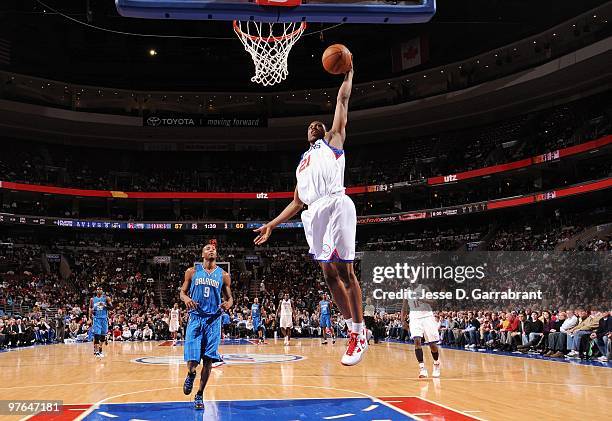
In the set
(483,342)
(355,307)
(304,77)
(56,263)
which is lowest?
(483,342)

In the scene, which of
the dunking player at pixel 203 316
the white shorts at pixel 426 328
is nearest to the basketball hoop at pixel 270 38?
the dunking player at pixel 203 316

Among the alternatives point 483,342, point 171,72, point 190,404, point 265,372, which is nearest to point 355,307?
point 190,404

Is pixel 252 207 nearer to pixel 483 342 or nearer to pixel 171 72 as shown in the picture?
pixel 171 72

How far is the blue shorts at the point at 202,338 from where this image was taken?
7.65 meters

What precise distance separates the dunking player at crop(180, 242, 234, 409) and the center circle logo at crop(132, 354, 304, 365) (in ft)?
19.5

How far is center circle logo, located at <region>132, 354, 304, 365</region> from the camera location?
14.1 meters

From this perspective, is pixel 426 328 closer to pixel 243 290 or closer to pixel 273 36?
pixel 273 36

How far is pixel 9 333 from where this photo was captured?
69.0ft

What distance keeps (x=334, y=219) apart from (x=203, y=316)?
4.05 meters

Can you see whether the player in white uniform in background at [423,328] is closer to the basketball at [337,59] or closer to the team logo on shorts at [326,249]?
the team logo on shorts at [326,249]

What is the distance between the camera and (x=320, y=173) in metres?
4.39

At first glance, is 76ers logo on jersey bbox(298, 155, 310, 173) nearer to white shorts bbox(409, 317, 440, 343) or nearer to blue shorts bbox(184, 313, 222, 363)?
blue shorts bbox(184, 313, 222, 363)

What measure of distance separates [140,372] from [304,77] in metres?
27.6

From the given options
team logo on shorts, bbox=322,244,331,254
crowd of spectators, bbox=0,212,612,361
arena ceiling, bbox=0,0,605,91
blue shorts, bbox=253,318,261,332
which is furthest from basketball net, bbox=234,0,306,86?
arena ceiling, bbox=0,0,605,91
